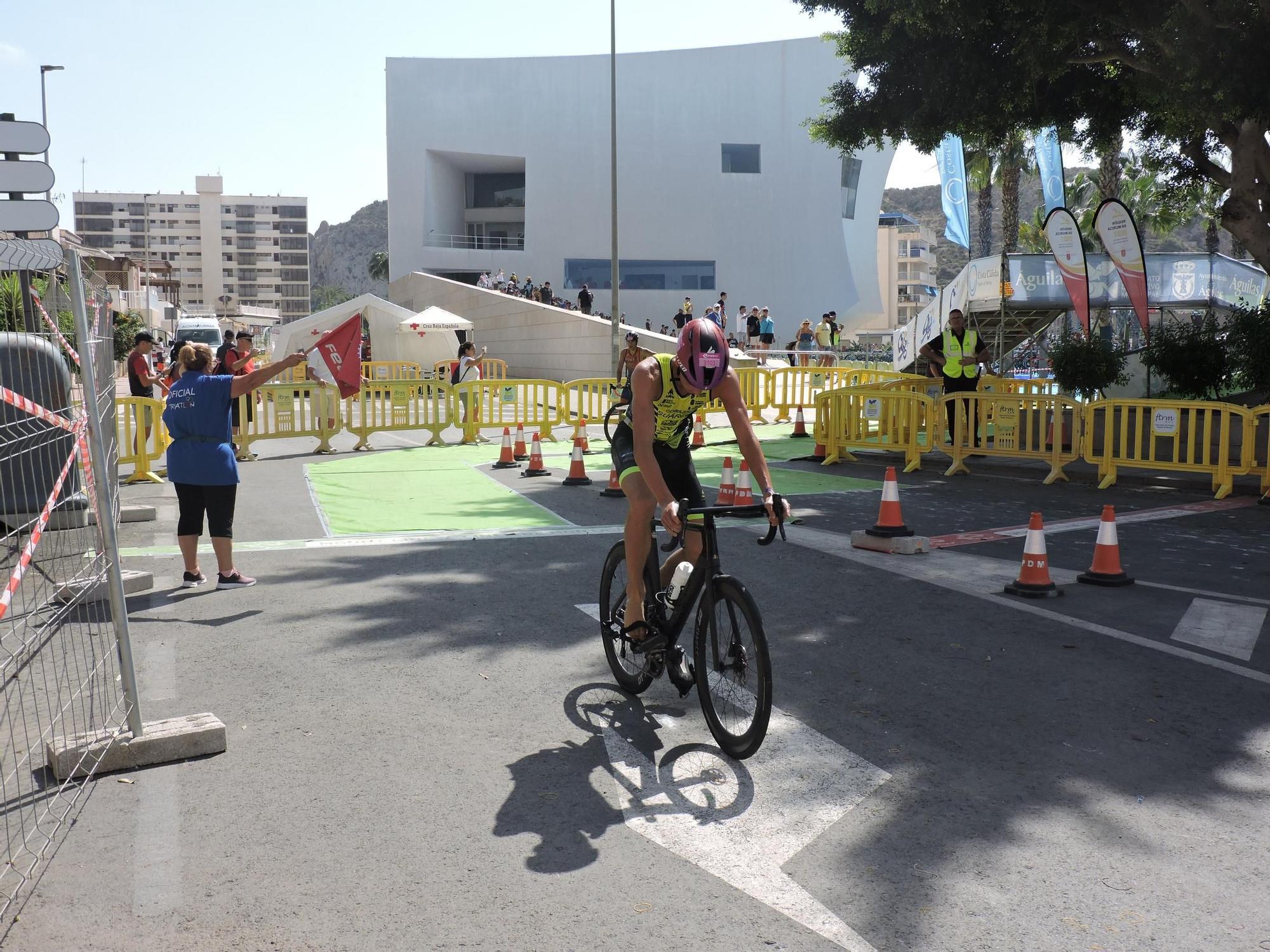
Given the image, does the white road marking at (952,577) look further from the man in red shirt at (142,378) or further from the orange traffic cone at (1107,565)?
the man in red shirt at (142,378)

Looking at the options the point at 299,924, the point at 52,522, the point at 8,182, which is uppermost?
the point at 8,182

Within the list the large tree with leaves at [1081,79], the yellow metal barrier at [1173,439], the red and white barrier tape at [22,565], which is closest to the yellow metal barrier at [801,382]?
the large tree with leaves at [1081,79]

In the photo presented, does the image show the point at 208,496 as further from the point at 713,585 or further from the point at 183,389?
the point at 713,585

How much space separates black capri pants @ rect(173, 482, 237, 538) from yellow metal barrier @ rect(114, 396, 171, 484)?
22.9 ft

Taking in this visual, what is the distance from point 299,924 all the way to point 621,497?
31.5 feet

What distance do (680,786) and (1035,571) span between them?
4367 millimetres

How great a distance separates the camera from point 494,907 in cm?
354

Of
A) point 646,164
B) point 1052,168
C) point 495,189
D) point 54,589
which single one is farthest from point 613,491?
point 495,189

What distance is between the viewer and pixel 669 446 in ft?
18.2

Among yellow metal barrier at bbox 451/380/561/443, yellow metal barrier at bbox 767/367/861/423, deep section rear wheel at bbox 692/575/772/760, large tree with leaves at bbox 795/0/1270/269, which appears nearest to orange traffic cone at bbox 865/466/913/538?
deep section rear wheel at bbox 692/575/772/760

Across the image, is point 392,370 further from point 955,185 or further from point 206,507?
point 206,507

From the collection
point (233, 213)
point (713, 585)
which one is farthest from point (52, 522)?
point (233, 213)

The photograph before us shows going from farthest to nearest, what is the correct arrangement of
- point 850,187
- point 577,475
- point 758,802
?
1. point 850,187
2. point 577,475
3. point 758,802

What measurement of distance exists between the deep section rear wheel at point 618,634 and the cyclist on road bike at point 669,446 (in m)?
0.17
